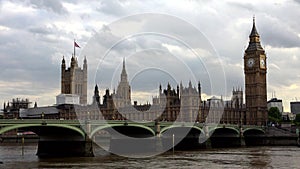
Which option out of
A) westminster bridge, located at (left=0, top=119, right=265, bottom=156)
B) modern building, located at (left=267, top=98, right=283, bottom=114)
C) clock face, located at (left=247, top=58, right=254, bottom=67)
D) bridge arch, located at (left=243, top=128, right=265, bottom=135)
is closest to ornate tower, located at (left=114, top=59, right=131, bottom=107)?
westminster bridge, located at (left=0, top=119, right=265, bottom=156)

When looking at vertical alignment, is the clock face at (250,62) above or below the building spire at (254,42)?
below

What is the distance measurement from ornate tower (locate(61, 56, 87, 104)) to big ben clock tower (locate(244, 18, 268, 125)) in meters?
57.6

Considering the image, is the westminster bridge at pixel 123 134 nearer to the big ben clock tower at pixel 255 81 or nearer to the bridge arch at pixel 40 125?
the bridge arch at pixel 40 125

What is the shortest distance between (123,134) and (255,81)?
58.6 meters

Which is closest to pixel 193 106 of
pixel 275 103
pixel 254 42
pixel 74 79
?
pixel 254 42

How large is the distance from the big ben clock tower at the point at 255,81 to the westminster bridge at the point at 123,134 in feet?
85.1

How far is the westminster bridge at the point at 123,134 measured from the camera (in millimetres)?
50062

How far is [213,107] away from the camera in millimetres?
116438

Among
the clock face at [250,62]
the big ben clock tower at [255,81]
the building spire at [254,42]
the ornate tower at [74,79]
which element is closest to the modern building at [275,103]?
the big ben clock tower at [255,81]

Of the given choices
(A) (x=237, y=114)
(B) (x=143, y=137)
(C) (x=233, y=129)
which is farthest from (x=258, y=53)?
(B) (x=143, y=137)

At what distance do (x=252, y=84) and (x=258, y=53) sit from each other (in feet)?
25.2

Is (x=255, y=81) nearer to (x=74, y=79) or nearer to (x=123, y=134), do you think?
(x=123, y=134)

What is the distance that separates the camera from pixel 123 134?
6875 cm

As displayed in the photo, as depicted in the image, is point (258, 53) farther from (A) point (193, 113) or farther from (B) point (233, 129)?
(B) point (233, 129)
